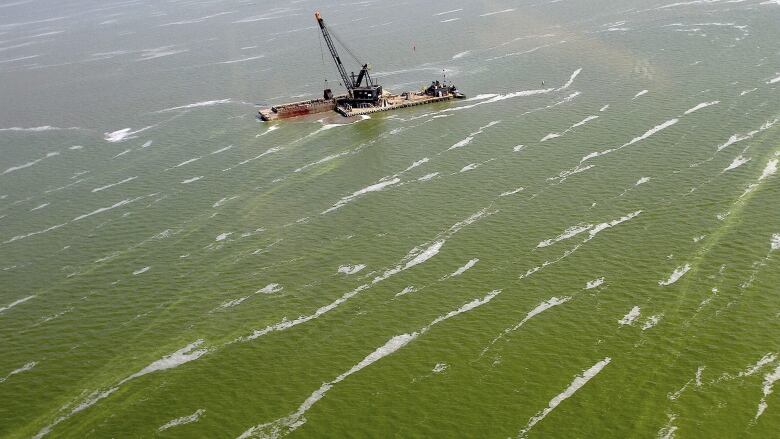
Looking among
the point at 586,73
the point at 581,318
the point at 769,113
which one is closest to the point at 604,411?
the point at 581,318

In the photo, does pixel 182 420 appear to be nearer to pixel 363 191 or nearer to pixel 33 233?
pixel 363 191

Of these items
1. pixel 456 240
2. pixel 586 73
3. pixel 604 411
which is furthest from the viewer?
pixel 586 73

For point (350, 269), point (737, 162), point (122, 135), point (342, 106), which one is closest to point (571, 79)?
point (342, 106)

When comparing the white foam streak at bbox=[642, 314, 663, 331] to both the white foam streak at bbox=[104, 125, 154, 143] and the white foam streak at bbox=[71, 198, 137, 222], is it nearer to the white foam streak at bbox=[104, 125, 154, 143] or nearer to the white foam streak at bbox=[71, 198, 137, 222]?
the white foam streak at bbox=[71, 198, 137, 222]

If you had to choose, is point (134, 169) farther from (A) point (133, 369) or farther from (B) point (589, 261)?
(B) point (589, 261)

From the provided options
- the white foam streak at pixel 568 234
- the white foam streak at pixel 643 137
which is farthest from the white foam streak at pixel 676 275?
the white foam streak at pixel 643 137

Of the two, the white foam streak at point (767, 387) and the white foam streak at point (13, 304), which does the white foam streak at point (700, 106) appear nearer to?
the white foam streak at point (767, 387)

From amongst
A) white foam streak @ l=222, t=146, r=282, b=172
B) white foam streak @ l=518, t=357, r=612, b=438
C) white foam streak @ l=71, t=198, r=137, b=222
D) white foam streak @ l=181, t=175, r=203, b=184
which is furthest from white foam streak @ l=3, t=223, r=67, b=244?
white foam streak @ l=518, t=357, r=612, b=438
